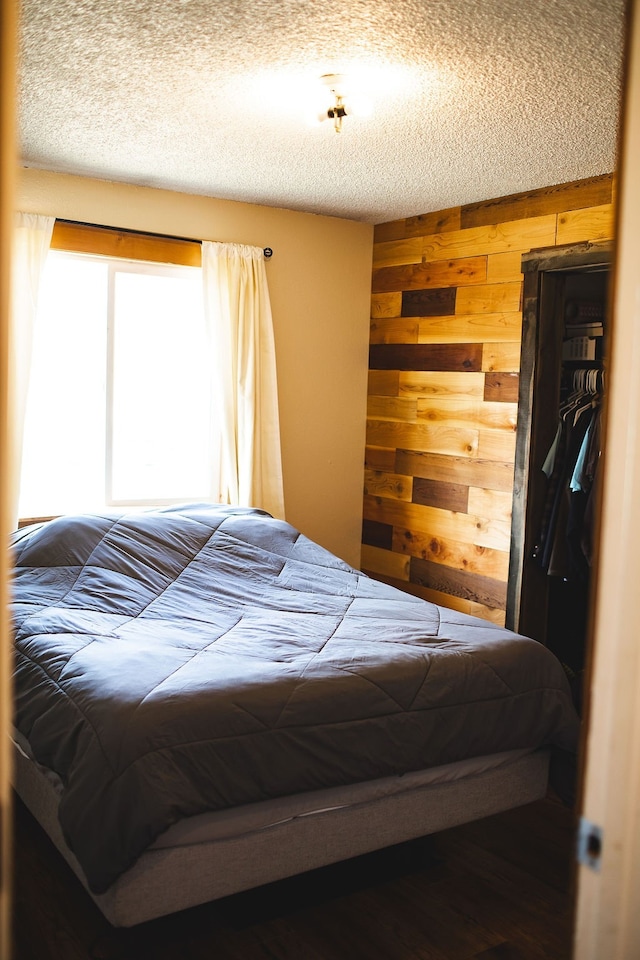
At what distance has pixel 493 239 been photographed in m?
4.38

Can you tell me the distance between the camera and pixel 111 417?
4.44 m

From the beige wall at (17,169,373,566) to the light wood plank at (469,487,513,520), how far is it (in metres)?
0.97

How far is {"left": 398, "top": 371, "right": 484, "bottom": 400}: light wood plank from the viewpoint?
14.8ft

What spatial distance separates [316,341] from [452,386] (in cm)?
88

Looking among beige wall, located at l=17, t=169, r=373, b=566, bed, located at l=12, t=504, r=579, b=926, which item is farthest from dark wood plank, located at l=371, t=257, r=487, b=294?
bed, located at l=12, t=504, r=579, b=926

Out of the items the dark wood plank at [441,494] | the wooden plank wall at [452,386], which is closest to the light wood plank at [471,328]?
the wooden plank wall at [452,386]

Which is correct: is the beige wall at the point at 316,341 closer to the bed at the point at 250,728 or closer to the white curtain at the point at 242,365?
the white curtain at the point at 242,365

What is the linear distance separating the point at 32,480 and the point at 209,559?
1.04m

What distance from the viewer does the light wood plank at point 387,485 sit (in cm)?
501

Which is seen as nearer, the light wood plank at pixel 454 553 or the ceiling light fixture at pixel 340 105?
the ceiling light fixture at pixel 340 105

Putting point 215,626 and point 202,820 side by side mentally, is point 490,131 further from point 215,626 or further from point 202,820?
point 202,820

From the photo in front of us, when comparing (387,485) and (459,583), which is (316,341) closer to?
(387,485)

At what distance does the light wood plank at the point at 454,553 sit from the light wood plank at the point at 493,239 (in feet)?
4.96

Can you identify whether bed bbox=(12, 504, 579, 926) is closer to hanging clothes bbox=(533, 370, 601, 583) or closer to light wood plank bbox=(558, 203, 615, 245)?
hanging clothes bbox=(533, 370, 601, 583)
